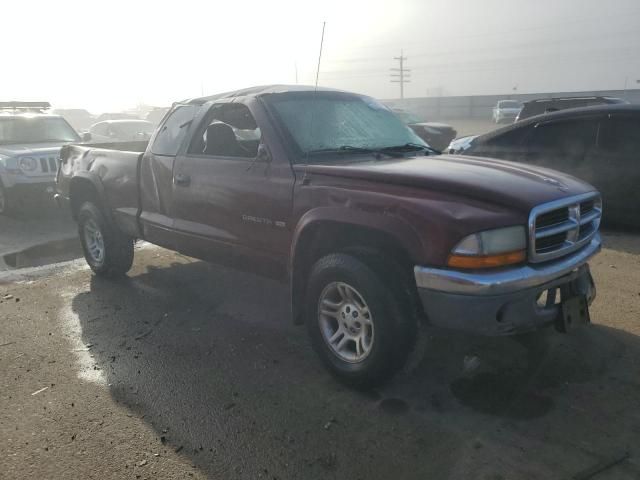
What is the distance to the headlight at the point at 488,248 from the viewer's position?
8.84 ft

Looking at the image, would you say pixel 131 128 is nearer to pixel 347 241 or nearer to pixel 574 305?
pixel 347 241

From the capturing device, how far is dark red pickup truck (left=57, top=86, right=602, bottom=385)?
108 inches

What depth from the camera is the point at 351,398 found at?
319cm

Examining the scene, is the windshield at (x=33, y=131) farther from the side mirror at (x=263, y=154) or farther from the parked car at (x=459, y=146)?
the side mirror at (x=263, y=154)

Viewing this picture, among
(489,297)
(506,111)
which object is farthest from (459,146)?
(506,111)

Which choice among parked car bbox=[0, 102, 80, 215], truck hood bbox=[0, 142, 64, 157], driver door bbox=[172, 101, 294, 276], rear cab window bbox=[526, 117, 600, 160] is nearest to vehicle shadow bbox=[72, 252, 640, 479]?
driver door bbox=[172, 101, 294, 276]

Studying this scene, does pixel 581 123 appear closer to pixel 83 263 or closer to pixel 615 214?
pixel 615 214

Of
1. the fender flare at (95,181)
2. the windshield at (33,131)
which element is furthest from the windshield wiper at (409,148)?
the windshield at (33,131)

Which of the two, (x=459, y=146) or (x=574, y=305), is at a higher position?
(x=459, y=146)

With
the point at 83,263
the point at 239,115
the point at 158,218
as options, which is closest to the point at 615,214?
the point at 239,115

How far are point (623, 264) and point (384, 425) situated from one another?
3.77m

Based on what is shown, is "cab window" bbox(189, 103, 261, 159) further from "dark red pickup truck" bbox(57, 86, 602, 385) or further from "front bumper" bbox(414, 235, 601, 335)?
"front bumper" bbox(414, 235, 601, 335)

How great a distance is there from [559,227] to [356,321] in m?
1.29

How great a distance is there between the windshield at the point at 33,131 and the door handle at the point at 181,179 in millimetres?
6501
